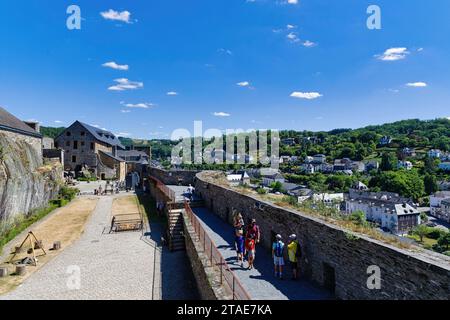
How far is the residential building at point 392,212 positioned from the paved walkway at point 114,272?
2446 inches

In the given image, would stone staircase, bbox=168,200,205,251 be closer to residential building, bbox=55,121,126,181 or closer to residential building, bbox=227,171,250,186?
residential building, bbox=227,171,250,186

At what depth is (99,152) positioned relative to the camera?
2185 inches

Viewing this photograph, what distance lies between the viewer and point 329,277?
25.8 ft

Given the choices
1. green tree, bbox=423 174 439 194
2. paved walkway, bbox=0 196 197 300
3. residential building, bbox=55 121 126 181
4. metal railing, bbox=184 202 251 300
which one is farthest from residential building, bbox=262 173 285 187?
metal railing, bbox=184 202 251 300

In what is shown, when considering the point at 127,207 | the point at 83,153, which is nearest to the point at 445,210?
the point at 127,207

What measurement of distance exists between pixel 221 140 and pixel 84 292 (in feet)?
437

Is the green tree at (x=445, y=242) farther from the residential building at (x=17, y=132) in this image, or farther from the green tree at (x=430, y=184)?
the residential building at (x=17, y=132)

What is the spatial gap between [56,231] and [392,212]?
77.8 metres

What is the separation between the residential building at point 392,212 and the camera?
7594 cm

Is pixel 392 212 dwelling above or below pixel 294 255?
below

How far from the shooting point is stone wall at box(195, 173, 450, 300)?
5.13 meters

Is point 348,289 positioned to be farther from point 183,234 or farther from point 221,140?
point 221,140

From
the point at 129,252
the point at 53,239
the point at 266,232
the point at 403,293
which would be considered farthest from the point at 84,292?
the point at 403,293

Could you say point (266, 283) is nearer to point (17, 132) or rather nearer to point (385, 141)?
point (17, 132)
